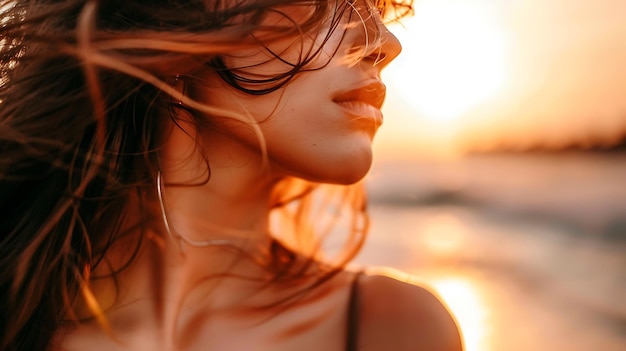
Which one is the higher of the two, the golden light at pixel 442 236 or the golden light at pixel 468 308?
the golden light at pixel 442 236

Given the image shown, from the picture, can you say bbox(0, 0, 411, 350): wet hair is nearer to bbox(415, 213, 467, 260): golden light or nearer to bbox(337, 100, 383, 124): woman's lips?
bbox(337, 100, 383, 124): woman's lips

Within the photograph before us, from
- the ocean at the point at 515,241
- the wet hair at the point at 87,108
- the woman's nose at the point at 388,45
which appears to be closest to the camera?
the wet hair at the point at 87,108

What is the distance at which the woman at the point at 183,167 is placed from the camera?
3.67 ft

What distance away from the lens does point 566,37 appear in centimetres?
293

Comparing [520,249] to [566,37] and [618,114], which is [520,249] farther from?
[566,37]

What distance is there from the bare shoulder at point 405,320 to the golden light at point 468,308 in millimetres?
474

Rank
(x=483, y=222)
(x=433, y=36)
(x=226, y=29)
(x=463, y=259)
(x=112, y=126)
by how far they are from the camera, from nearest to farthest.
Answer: (x=226, y=29), (x=112, y=126), (x=433, y=36), (x=463, y=259), (x=483, y=222)

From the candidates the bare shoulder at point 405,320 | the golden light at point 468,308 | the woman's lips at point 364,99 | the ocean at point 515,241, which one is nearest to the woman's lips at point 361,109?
the woman's lips at point 364,99

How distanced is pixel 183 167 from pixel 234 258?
201 mm

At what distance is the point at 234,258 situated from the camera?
4.31ft

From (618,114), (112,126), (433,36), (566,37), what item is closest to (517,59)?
(566,37)

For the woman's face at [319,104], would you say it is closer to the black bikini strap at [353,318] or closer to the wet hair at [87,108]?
the wet hair at [87,108]

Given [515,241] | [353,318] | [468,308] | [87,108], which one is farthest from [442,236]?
[87,108]

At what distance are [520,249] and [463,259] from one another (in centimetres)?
32
